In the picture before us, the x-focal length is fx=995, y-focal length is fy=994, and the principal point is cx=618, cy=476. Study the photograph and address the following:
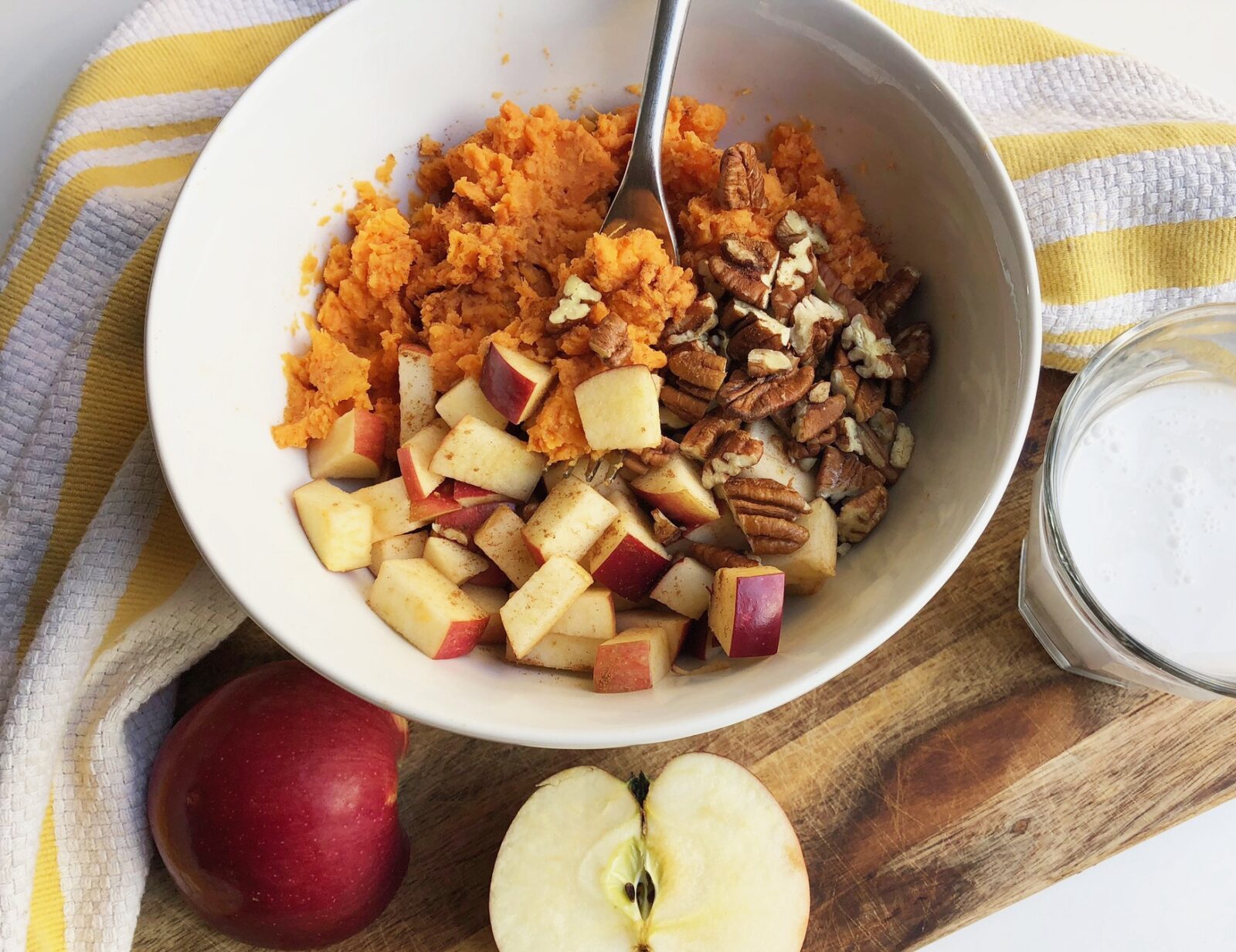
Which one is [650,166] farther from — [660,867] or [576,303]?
[660,867]

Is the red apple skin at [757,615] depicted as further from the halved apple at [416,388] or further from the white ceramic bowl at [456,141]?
the halved apple at [416,388]

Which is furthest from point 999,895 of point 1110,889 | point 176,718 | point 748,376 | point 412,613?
point 176,718

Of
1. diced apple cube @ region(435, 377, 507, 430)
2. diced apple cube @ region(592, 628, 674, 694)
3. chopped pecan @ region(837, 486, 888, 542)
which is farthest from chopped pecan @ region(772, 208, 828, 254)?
diced apple cube @ region(592, 628, 674, 694)

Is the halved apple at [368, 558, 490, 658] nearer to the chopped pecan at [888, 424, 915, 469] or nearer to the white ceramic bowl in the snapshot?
the white ceramic bowl

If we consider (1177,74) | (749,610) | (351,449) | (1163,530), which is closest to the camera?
(749,610)

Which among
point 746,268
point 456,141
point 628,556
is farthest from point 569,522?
point 456,141

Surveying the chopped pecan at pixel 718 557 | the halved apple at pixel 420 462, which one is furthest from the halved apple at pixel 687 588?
the halved apple at pixel 420 462

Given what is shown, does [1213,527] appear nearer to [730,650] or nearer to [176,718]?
[730,650]
